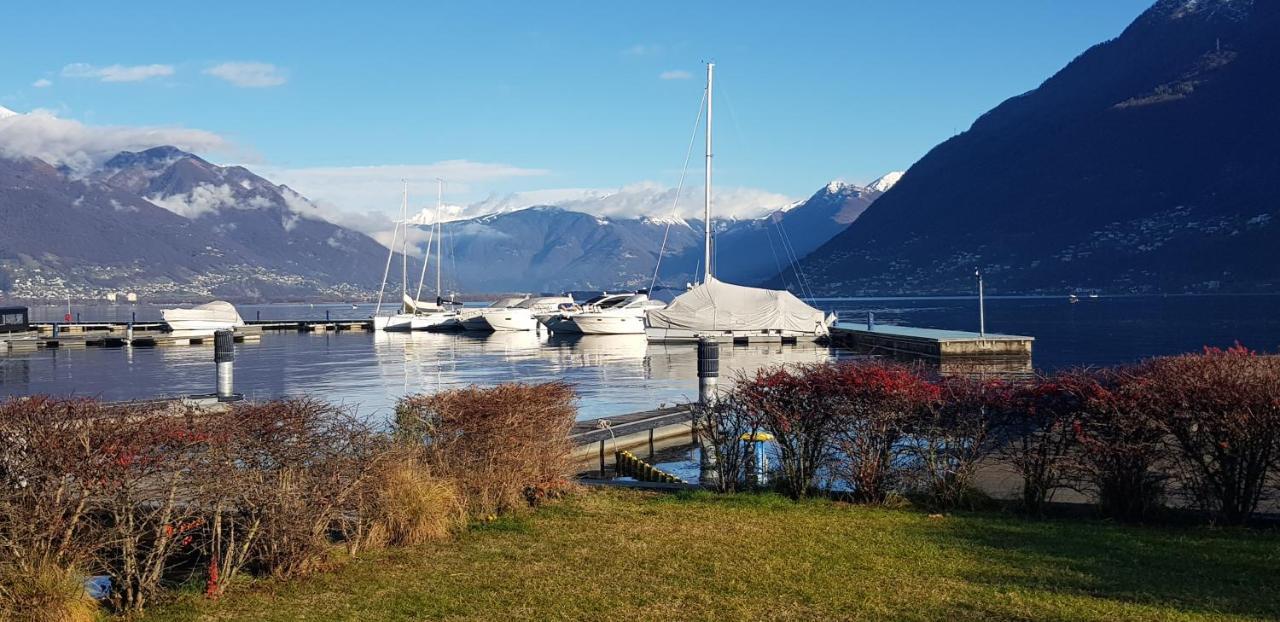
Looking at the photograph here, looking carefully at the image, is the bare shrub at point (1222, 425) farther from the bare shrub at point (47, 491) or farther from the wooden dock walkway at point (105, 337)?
the wooden dock walkway at point (105, 337)

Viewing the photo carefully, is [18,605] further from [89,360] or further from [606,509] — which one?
[89,360]

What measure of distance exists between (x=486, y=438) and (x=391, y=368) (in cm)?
3776

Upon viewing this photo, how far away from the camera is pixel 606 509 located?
1190cm

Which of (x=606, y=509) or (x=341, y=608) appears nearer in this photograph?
(x=341, y=608)

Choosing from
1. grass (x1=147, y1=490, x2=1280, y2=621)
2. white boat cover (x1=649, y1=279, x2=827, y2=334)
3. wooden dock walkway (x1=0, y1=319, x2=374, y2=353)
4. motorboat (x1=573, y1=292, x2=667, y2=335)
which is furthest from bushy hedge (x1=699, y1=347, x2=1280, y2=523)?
wooden dock walkway (x1=0, y1=319, x2=374, y2=353)

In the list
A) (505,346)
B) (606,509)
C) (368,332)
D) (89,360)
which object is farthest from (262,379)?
(368,332)

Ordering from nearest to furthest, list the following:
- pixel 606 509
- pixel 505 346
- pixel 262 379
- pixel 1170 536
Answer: pixel 1170 536 → pixel 606 509 → pixel 262 379 → pixel 505 346

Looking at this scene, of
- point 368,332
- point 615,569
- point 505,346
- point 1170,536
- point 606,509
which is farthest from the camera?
point 368,332

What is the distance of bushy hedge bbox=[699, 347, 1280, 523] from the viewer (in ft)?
34.3

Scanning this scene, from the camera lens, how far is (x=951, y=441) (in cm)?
1166

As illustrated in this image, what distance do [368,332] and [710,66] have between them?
39.0 meters

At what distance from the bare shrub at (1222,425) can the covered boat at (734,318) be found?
182 ft

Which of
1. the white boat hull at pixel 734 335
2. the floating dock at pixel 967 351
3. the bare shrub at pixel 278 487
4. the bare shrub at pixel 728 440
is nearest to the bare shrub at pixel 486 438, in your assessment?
the bare shrub at pixel 278 487

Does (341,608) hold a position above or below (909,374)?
below
